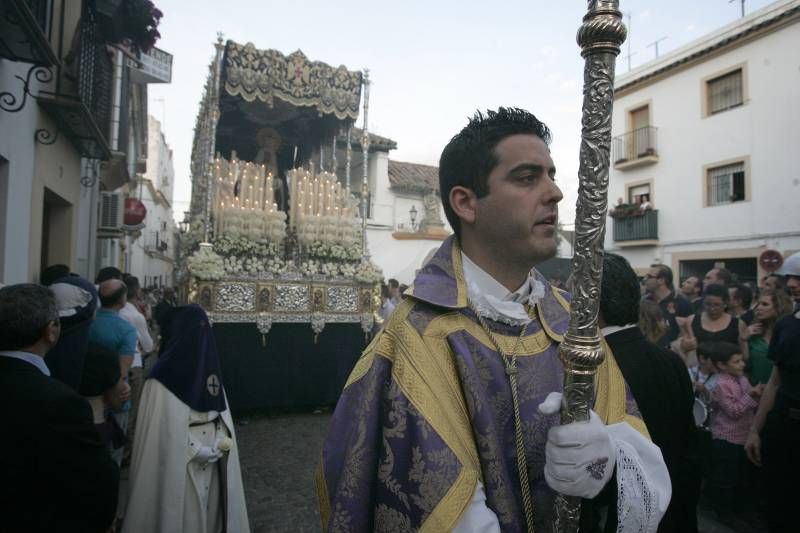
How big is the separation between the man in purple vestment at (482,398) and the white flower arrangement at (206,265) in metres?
5.93

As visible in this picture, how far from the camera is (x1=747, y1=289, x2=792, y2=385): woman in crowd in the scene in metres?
4.43

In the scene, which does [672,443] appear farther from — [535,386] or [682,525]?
[535,386]

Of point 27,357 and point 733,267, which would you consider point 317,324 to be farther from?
point 733,267

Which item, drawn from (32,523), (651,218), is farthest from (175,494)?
(651,218)

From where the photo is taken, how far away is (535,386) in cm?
149

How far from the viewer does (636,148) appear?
1766 centimetres

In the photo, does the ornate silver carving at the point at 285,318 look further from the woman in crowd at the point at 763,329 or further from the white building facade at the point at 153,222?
the white building facade at the point at 153,222

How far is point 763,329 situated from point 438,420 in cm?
464

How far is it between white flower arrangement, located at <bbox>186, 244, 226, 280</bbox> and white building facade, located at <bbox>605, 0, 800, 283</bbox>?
14031 mm

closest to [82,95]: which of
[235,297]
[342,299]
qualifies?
[235,297]

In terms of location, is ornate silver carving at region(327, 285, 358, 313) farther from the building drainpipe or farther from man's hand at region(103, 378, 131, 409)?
the building drainpipe

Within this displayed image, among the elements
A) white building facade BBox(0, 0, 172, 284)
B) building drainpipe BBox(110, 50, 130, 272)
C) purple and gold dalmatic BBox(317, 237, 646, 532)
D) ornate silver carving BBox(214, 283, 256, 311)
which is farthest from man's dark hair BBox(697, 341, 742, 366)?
building drainpipe BBox(110, 50, 130, 272)

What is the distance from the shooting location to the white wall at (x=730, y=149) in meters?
13.3

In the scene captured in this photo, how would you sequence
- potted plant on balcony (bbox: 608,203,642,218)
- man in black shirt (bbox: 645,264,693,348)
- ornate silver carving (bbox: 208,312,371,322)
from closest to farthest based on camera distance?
man in black shirt (bbox: 645,264,693,348) < ornate silver carving (bbox: 208,312,371,322) < potted plant on balcony (bbox: 608,203,642,218)
